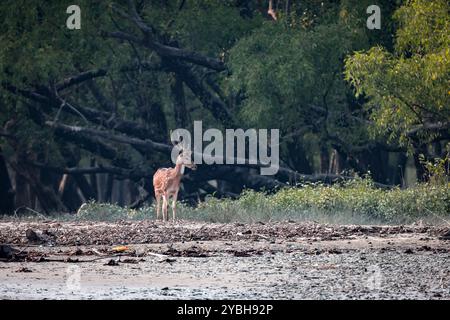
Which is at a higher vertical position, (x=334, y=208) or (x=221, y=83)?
(x=221, y=83)

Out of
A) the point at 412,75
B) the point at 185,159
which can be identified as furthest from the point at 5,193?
the point at 412,75

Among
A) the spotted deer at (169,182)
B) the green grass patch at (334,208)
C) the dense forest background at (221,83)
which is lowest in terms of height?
the green grass patch at (334,208)

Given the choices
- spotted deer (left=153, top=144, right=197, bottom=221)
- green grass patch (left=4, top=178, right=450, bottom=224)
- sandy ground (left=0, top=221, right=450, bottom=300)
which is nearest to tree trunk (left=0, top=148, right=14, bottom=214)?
green grass patch (left=4, top=178, right=450, bottom=224)

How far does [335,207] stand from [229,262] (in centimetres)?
918

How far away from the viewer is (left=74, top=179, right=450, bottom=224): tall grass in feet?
80.7

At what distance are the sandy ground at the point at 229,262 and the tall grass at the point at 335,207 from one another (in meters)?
1.92

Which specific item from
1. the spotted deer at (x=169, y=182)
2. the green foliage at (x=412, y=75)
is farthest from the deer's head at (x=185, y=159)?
the green foliage at (x=412, y=75)

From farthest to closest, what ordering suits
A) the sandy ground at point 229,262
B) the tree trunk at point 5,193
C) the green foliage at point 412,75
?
the tree trunk at point 5,193, the green foliage at point 412,75, the sandy ground at point 229,262

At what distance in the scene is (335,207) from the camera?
84.3 feet

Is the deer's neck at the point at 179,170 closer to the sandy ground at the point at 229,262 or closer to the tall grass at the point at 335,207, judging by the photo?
the tall grass at the point at 335,207

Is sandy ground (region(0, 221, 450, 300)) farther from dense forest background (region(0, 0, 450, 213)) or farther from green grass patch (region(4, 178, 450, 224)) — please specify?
dense forest background (region(0, 0, 450, 213))

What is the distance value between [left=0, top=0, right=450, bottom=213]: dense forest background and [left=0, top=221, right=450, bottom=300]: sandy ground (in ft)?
24.9

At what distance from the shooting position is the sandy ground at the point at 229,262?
46.3 ft

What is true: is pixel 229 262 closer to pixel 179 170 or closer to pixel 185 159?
pixel 179 170
